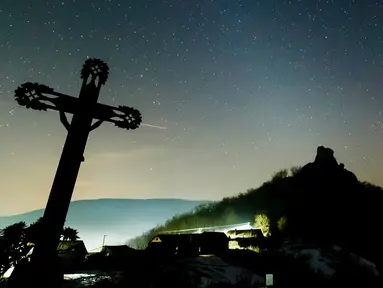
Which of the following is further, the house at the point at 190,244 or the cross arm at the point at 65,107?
the house at the point at 190,244

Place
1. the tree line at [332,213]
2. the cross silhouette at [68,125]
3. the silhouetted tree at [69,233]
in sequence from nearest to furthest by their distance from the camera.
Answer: the cross silhouette at [68,125], the silhouetted tree at [69,233], the tree line at [332,213]

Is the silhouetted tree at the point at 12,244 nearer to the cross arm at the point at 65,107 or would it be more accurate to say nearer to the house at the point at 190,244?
the cross arm at the point at 65,107

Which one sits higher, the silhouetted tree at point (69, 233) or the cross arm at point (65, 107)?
the cross arm at point (65, 107)

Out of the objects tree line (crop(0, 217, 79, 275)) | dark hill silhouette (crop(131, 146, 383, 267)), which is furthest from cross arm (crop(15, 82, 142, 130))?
dark hill silhouette (crop(131, 146, 383, 267))

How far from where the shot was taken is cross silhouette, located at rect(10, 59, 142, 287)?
6.44 meters

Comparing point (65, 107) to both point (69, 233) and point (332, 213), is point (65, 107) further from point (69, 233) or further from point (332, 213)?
point (332, 213)

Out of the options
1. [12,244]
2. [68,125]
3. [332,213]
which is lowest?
[12,244]

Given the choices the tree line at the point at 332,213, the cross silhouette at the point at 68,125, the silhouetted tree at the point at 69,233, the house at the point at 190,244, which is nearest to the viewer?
the cross silhouette at the point at 68,125

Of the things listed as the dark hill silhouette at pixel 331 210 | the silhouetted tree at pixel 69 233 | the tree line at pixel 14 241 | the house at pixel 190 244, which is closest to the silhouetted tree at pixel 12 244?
the tree line at pixel 14 241

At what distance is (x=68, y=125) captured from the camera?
7543 mm

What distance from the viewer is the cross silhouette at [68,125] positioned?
6.44 meters

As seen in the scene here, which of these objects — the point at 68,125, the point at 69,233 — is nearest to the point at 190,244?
the point at 69,233

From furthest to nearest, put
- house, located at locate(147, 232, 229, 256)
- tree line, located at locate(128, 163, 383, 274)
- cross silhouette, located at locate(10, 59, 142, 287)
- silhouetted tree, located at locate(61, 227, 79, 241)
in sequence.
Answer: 1. tree line, located at locate(128, 163, 383, 274)
2. house, located at locate(147, 232, 229, 256)
3. silhouetted tree, located at locate(61, 227, 79, 241)
4. cross silhouette, located at locate(10, 59, 142, 287)

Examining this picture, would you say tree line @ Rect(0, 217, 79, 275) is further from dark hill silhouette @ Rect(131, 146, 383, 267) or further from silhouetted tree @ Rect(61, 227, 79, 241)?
dark hill silhouette @ Rect(131, 146, 383, 267)
